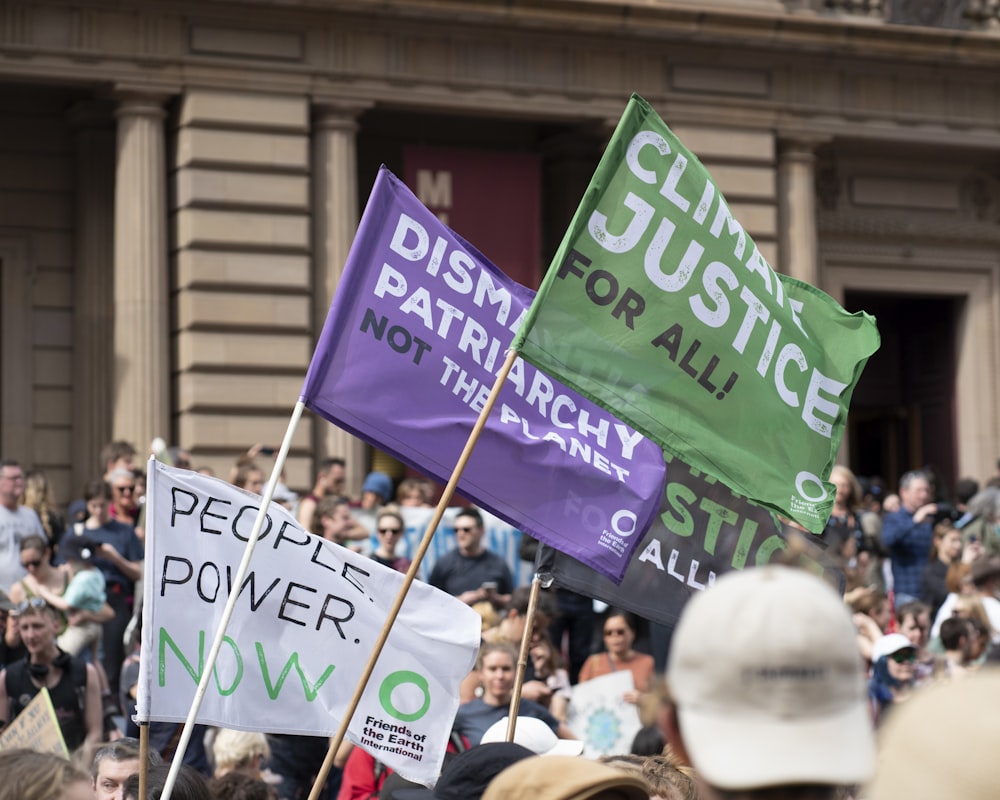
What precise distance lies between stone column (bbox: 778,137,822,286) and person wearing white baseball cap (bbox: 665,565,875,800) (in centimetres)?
2083

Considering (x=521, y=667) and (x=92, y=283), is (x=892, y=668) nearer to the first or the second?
(x=521, y=667)

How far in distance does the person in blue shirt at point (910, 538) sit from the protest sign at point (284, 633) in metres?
8.95

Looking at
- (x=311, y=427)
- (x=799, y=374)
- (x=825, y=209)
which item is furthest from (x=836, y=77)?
(x=799, y=374)

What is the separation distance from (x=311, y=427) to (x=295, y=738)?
10430 mm

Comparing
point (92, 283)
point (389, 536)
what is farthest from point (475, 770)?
point (92, 283)

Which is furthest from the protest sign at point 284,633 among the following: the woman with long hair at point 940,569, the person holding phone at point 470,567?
the woman with long hair at point 940,569

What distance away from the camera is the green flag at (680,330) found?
5.97m

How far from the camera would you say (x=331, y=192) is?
20.7 m

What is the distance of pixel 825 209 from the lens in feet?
80.4

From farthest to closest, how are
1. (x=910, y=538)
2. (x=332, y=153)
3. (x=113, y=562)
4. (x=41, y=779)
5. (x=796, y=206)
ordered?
1. (x=796, y=206)
2. (x=332, y=153)
3. (x=910, y=538)
4. (x=113, y=562)
5. (x=41, y=779)

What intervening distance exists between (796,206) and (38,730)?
16872mm

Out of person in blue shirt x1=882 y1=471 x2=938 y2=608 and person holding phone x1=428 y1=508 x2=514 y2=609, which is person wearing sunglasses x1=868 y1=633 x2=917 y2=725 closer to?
person holding phone x1=428 y1=508 x2=514 y2=609

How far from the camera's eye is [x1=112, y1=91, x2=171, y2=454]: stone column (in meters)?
19.5

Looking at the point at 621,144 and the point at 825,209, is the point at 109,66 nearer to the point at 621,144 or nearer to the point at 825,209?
the point at 825,209
